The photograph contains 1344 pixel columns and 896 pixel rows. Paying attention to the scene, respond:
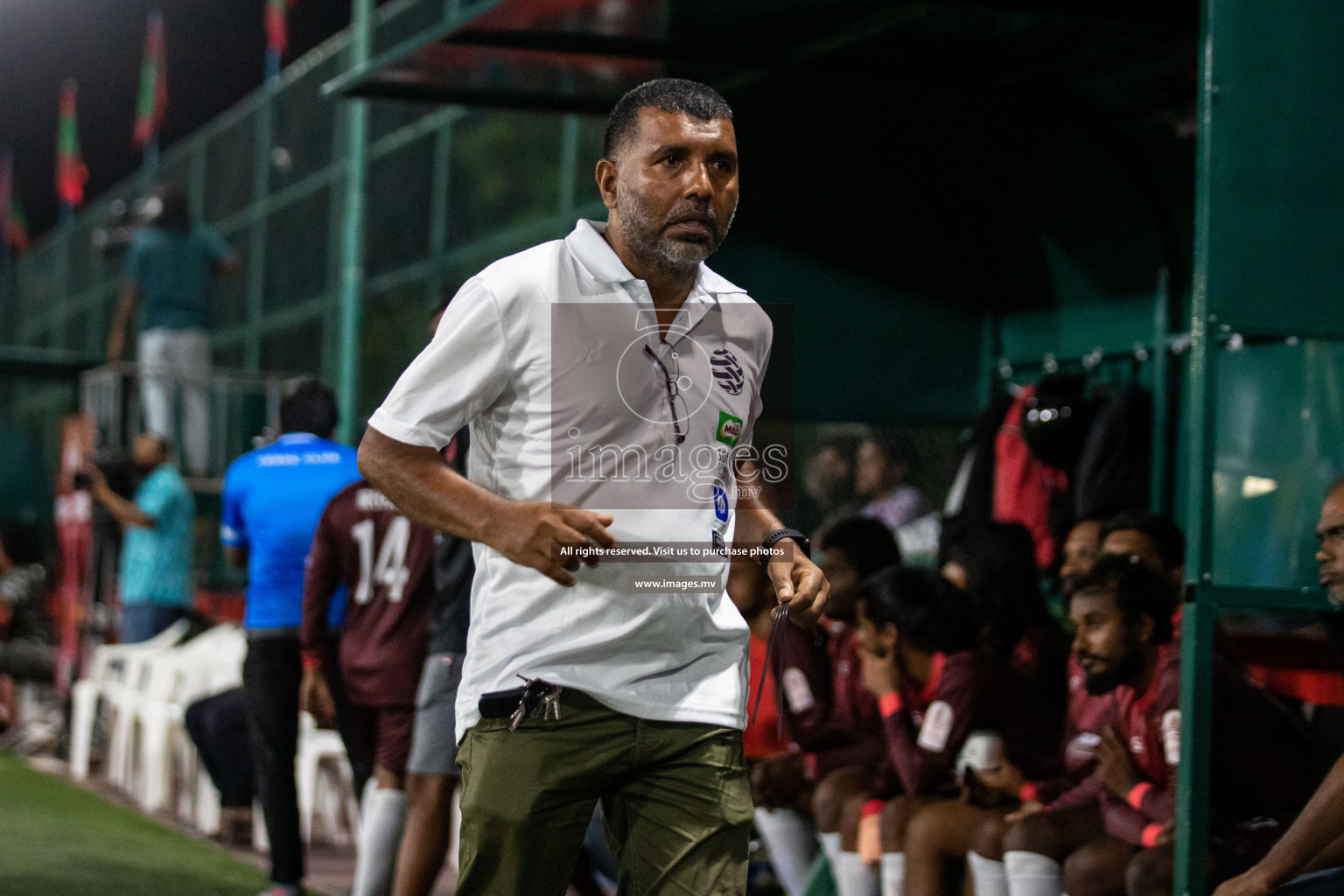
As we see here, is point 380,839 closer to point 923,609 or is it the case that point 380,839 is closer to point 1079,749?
point 923,609

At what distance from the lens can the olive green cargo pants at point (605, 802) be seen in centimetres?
285

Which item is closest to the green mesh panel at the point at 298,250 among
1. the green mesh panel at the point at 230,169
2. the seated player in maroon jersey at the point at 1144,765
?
the green mesh panel at the point at 230,169

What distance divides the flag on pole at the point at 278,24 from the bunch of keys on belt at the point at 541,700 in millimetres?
16068

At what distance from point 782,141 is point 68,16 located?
1969cm

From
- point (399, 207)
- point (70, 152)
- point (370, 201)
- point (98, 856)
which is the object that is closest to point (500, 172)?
point (399, 207)

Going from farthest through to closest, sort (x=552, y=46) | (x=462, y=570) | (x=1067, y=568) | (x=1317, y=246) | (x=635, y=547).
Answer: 1. (x=552, y=46)
2. (x=1067, y=568)
3. (x=462, y=570)
4. (x=1317, y=246)
5. (x=635, y=547)

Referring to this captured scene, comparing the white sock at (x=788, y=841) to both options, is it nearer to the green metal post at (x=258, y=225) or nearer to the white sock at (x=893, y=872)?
the white sock at (x=893, y=872)

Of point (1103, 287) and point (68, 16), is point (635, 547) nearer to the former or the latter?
point (1103, 287)

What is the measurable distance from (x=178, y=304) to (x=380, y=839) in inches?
315

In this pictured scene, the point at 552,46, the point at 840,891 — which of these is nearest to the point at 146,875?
the point at 840,891

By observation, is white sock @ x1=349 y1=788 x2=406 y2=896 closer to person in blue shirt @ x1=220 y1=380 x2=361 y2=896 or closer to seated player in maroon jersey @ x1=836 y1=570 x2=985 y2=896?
person in blue shirt @ x1=220 y1=380 x2=361 y2=896

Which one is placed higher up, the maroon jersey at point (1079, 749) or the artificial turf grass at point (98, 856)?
the maroon jersey at point (1079, 749)

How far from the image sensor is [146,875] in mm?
7402

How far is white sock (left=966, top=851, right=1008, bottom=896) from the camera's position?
A: 4.96m
